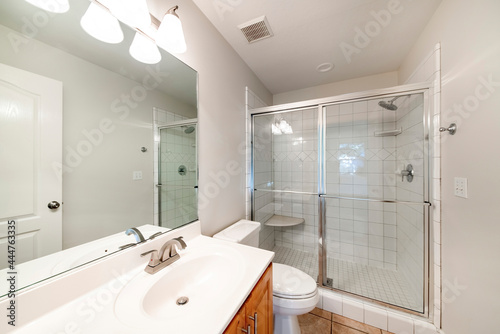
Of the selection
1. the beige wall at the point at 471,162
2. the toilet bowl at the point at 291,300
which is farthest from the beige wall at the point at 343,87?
the toilet bowl at the point at 291,300

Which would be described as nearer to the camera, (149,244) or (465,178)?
(149,244)

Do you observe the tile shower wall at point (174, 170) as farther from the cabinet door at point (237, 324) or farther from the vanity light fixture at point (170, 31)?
the cabinet door at point (237, 324)

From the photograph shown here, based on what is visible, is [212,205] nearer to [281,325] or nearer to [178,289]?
[178,289]

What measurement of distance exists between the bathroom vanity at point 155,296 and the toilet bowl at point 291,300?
0.84ft

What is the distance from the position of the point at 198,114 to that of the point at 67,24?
69cm

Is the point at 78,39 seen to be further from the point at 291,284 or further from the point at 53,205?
the point at 291,284

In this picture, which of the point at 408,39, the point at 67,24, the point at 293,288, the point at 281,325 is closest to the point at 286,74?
the point at 408,39

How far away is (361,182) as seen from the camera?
78.1 inches

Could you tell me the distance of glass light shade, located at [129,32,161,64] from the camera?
85cm

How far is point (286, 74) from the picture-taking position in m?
2.13

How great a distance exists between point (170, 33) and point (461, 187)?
1.89 meters

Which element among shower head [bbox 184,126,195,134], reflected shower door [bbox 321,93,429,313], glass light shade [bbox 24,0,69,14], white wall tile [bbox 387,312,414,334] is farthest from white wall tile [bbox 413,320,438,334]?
glass light shade [bbox 24,0,69,14]

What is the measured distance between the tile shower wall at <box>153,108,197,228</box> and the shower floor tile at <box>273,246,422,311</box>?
158 centimetres

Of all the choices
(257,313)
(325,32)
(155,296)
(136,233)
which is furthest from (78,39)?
(325,32)
